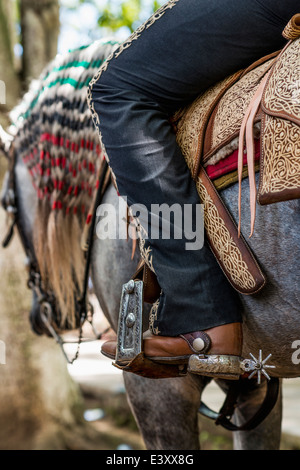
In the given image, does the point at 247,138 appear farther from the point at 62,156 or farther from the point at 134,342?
the point at 62,156

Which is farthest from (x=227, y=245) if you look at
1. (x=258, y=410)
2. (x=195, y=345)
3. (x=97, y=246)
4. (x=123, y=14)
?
(x=123, y=14)

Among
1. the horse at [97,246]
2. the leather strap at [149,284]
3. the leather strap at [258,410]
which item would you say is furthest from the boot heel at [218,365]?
the leather strap at [258,410]

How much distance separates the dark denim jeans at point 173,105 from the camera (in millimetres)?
1383

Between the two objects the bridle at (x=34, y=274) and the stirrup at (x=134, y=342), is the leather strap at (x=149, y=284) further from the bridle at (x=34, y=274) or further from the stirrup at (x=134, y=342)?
the bridle at (x=34, y=274)

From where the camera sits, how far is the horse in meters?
1.41

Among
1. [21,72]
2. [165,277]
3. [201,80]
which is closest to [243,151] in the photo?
[201,80]

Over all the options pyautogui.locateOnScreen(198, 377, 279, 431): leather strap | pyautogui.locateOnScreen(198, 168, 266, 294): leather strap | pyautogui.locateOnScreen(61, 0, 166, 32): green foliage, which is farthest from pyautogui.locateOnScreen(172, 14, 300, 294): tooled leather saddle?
pyautogui.locateOnScreen(61, 0, 166, 32): green foliage

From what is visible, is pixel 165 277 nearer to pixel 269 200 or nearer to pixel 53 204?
pixel 269 200

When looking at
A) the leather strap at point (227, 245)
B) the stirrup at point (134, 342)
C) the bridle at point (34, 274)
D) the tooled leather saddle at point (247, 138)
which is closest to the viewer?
the tooled leather saddle at point (247, 138)

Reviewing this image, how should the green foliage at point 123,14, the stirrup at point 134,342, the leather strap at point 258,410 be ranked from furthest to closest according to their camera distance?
the green foliage at point 123,14
the leather strap at point 258,410
the stirrup at point 134,342

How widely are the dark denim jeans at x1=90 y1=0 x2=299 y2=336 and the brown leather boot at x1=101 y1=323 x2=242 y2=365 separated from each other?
2 centimetres

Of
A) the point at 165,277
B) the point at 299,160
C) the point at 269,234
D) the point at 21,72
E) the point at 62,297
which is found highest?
the point at 21,72
